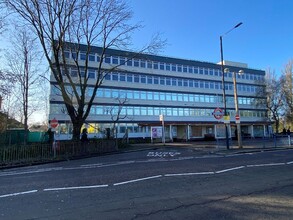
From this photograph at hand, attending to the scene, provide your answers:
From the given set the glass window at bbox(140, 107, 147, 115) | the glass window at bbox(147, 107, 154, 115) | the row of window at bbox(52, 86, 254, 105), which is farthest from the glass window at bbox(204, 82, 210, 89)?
the glass window at bbox(140, 107, 147, 115)

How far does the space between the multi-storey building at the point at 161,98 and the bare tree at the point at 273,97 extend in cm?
252

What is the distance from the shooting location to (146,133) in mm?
51188

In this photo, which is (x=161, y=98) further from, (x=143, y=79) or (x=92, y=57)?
(x=92, y=57)

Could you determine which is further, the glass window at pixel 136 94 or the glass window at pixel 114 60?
the glass window at pixel 136 94

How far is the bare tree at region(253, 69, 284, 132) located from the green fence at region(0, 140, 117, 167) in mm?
45448

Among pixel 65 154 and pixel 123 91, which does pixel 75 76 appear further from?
pixel 65 154

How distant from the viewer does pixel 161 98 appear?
54.9m

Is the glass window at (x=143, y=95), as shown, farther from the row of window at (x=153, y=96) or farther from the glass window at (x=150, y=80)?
the glass window at (x=150, y=80)

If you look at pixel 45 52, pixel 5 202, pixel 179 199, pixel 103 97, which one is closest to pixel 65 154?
pixel 45 52

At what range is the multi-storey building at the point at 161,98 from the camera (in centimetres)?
4809

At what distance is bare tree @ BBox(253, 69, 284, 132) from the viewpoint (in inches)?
2169

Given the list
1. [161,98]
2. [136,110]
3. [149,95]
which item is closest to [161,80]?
[161,98]

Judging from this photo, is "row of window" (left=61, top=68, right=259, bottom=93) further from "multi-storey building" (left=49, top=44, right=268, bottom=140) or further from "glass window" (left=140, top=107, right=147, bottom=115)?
"glass window" (left=140, top=107, right=147, bottom=115)

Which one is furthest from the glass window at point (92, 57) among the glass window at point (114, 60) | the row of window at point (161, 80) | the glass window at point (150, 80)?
the glass window at point (150, 80)
